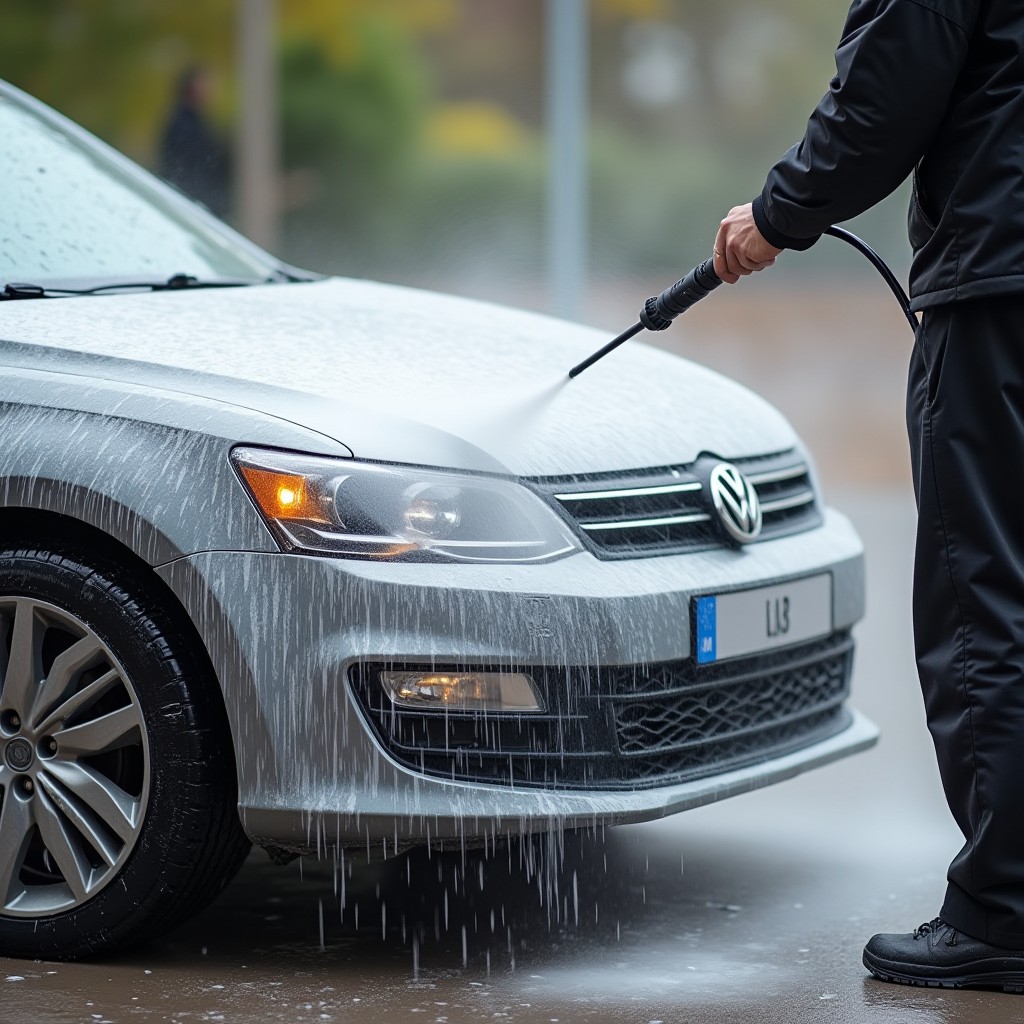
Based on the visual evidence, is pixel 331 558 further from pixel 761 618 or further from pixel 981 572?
pixel 981 572

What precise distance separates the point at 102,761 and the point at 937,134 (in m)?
1.70

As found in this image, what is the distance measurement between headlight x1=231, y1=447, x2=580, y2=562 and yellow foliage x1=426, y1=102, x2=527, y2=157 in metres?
10.2

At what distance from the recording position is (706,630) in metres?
3.28

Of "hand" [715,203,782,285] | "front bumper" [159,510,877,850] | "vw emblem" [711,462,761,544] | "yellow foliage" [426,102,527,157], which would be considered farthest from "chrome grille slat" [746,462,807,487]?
"yellow foliage" [426,102,527,157]

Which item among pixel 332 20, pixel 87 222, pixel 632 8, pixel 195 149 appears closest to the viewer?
pixel 87 222

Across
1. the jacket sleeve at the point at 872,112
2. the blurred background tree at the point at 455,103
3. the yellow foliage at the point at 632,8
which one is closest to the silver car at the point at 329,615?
the jacket sleeve at the point at 872,112

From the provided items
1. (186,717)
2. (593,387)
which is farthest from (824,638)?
(186,717)

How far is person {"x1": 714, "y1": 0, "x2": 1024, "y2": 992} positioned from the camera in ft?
9.70

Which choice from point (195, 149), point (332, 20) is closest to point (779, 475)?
point (332, 20)

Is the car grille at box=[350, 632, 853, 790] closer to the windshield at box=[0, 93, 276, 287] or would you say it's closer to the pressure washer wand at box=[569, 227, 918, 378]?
the pressure washer wand at box=[569, 227, 918, 378]

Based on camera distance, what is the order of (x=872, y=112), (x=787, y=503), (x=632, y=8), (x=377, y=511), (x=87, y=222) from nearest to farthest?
(x=872, y=112), (x=377, y=511), (x=787, y=503), (x=87, y=222), (x=632, y=8)

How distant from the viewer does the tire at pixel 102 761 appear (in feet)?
10.2

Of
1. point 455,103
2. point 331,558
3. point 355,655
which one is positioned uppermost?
point 455,103

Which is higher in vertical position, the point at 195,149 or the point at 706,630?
the point at 195,149
